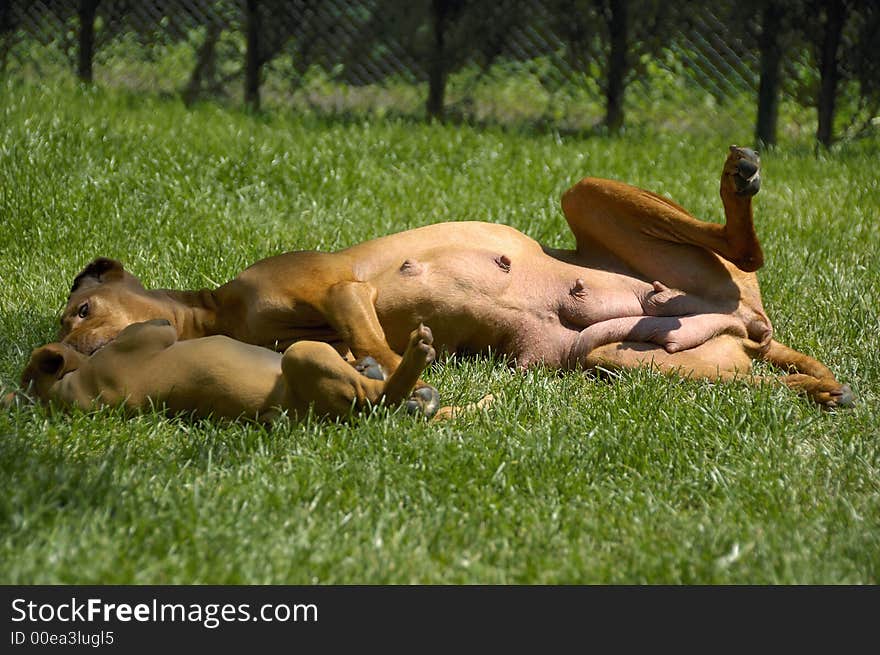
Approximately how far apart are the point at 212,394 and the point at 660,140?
6540 mm

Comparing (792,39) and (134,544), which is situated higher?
(792,39)

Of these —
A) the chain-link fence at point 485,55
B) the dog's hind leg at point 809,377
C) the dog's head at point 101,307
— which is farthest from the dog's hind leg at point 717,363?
the chain-link fence at point 485,55

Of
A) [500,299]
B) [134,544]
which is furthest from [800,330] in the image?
[134,544]

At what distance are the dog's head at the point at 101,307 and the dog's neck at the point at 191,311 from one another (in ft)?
0.20

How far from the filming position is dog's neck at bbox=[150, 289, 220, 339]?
4.09 meters

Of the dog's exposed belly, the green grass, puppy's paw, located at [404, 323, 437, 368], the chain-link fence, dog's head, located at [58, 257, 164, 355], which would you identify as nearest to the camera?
the green grass

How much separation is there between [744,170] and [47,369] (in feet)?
8.58

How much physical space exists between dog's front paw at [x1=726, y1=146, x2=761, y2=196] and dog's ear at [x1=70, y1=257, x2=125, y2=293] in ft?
7.84

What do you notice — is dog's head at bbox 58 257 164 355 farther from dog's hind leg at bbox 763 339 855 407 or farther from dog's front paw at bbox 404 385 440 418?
dog's hind leg at bbox 763 339 855 407

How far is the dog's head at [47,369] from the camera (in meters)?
3.67

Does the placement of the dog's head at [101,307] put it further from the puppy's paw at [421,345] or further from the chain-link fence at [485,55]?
the chain-link fence at [485,55]

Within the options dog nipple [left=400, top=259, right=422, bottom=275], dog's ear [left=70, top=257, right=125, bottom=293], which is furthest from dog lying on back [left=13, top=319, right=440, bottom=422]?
dog nipple [left=400, top=259, right=422, bottom=275]

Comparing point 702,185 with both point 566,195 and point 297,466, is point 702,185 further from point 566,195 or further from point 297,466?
point 297,466

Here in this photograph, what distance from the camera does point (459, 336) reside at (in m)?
4.28
